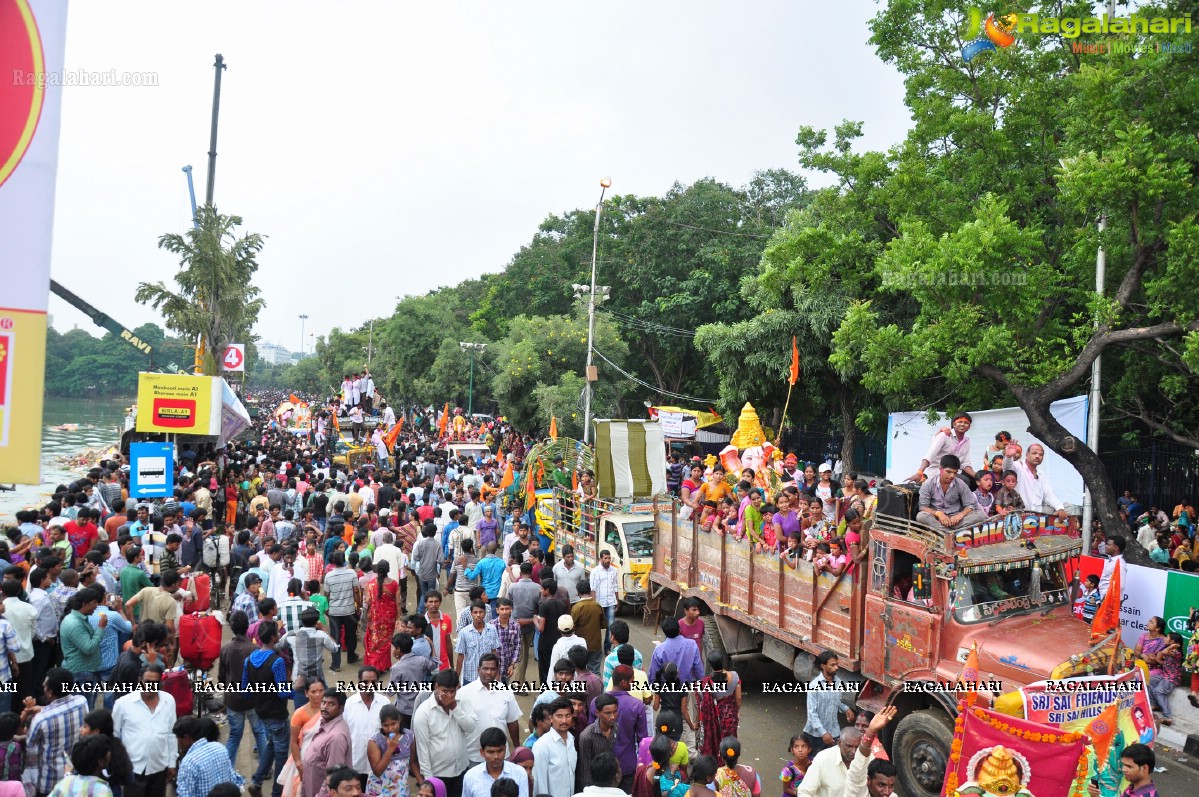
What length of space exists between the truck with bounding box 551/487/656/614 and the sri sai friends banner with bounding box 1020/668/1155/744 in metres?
6.29

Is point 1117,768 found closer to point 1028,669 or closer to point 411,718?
point 1028,669

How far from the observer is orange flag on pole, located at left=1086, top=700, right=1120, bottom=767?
249 inches

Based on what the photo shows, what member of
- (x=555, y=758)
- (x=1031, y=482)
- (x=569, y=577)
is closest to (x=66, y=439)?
(x=569, y=577)

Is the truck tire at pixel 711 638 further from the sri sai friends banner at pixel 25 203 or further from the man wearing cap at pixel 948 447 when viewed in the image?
the sri sai friends banner at pixel 25 203

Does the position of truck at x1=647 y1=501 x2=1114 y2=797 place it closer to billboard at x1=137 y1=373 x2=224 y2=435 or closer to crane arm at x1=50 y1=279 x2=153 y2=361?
billboard at x1=137 y1=373 x2=224 y2=435

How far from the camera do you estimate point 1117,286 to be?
44.7ft

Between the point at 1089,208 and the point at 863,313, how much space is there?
3.34 meters

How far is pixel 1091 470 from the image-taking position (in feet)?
40.3

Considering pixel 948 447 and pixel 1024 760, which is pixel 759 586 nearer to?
pixel 948 447

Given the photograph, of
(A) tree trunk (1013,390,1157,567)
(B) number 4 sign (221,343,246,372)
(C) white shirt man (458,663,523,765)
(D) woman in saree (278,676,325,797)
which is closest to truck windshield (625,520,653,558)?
(A) tree trunk (1013,390,1157,567)

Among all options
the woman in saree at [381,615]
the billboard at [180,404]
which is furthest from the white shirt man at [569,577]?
the billboard at [180,404]

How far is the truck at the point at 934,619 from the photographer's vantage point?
719cm

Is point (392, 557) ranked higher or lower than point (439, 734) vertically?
higher

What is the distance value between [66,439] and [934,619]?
A: 63.7 metres
